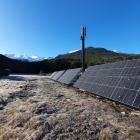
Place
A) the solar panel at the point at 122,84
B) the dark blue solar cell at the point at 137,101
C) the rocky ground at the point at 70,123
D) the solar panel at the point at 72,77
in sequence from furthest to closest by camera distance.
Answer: the solar panel at the point at 72,77 → the solar panel at the point at 122,84 → the dark blue solar cell at the point at 137,101 → the rocky ground at the point at 70,123

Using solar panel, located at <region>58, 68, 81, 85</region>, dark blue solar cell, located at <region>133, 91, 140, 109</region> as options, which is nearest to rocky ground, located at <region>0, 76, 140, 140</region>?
dark blue solar cell, located at <region>133, 91, 140, 109</region>

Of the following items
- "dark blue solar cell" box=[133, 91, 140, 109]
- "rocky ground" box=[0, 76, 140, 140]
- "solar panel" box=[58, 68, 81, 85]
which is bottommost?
"rocky ground" box=[0, 76, 140, 140]

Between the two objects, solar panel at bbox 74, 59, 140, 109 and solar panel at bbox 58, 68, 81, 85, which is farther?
solar panel at bbox 58, 68, 81, 85

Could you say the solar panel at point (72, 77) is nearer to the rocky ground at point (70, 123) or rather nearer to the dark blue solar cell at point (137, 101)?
the rocky ground at point (70, 123)

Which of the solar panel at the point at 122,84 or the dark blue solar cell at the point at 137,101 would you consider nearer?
the dark blue solar cell at the point at 137,101

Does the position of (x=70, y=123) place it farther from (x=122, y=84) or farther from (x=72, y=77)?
(x=72, y=77)

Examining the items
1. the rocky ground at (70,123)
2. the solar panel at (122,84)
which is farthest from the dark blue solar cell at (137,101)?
the rocky ground at (70,123)

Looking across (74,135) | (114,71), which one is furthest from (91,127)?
(114,71)

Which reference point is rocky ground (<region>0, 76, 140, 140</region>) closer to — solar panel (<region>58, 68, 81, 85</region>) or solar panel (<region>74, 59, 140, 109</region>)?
solar panel (<region>74, 59, 140, 109</region>)

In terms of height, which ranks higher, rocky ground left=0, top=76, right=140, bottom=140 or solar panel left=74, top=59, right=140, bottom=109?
solar panel left=74, top=59, right=140, bottom=109

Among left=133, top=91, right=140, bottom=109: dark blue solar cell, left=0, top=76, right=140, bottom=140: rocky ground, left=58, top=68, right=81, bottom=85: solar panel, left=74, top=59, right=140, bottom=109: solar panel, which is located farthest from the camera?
left=58, top=68, right=81, bottom=85: solar panel

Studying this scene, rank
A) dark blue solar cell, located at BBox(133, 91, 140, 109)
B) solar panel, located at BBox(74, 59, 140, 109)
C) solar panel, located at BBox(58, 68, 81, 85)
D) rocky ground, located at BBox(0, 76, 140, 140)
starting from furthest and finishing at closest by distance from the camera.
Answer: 1. solar panel, located at BBox(58, 68, 81, 85)
2. solar panel, located at BBox(74, 59, 140, 109)
3. dark blue solar cell, located at BBox(133, 91, 140, 109)
4. rocky ground, located at BBox(0, 76, 140, 140)

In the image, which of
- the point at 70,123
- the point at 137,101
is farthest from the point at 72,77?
the point at 70,123

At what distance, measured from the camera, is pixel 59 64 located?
97.4m
